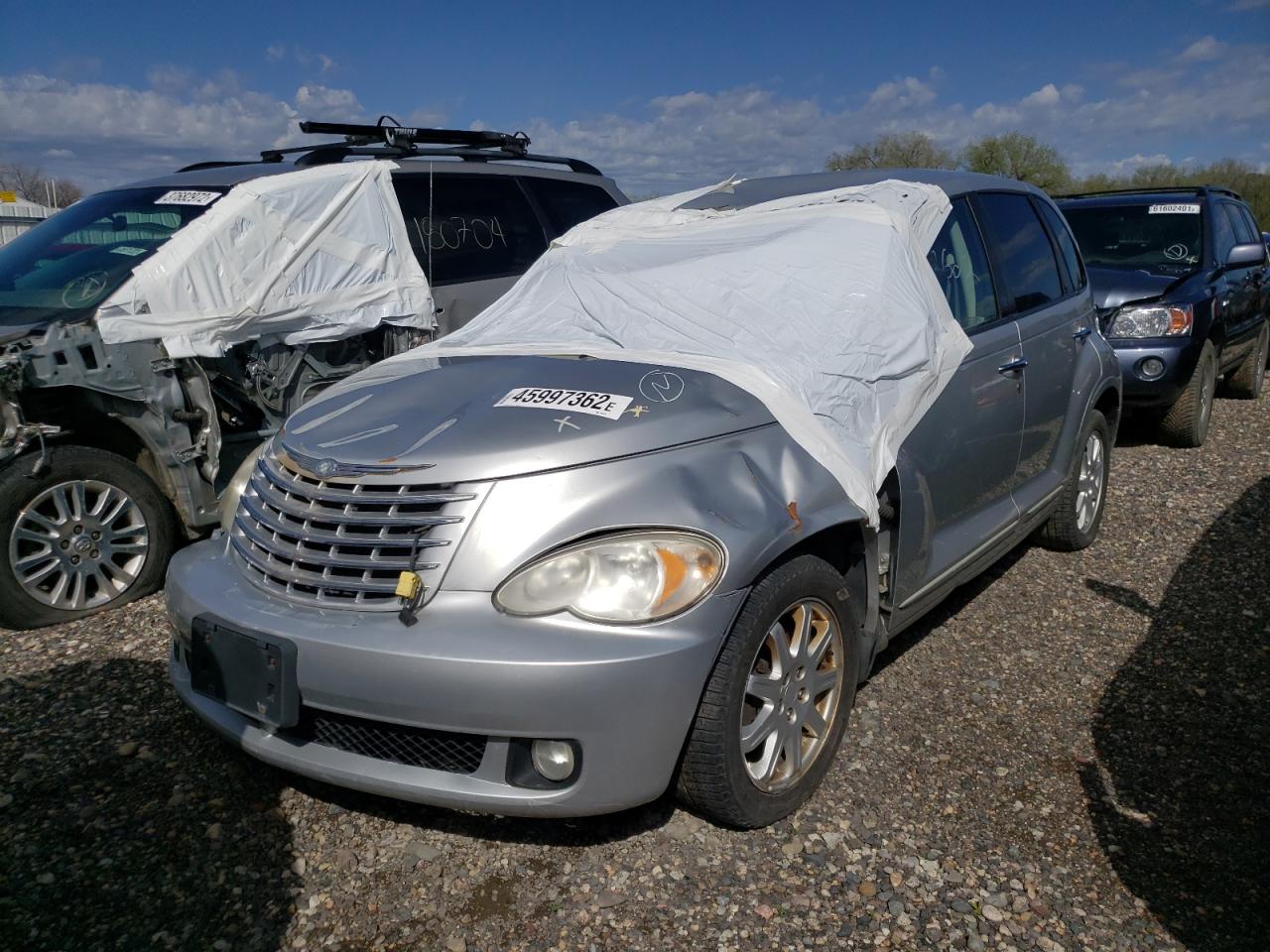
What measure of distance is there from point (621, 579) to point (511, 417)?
602 mm

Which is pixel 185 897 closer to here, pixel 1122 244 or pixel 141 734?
pixel 141 734

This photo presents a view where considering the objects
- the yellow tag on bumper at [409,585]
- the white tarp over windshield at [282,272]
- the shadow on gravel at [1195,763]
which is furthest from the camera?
the white tarp over windshield at [282,272]

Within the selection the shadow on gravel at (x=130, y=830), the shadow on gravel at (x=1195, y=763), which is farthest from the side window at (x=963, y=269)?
the shadow on gravel at (x=130, y=830)

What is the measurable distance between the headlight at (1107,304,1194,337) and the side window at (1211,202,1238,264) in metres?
1.03

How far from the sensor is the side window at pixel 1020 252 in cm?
426

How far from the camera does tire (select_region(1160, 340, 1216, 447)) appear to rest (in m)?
7.46

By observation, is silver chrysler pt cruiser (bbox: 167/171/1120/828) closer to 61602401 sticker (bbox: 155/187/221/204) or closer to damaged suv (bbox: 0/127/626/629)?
damaged suv (bbox: 0/127/626/629)

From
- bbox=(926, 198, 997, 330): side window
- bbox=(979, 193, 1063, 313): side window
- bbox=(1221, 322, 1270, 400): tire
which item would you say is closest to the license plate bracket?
bbox=(926, 198, 997, 330): side window

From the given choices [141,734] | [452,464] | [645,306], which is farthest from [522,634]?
[141,734]

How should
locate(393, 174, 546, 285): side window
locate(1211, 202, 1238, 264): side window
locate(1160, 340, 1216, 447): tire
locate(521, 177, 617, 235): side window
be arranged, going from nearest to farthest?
locate(393, 174, 546, 285): side window < locate(521, 177, 617, 235): side window < locate(1160, 340, 1216, 447): tire < locate(1211, 202, 1238, 264): side window

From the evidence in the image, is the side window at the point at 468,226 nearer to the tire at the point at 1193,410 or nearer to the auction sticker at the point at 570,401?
the auction sticker at the point at 570,401

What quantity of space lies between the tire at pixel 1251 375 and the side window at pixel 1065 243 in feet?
18.5

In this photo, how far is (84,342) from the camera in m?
4.25

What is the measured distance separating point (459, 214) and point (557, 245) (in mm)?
1739
